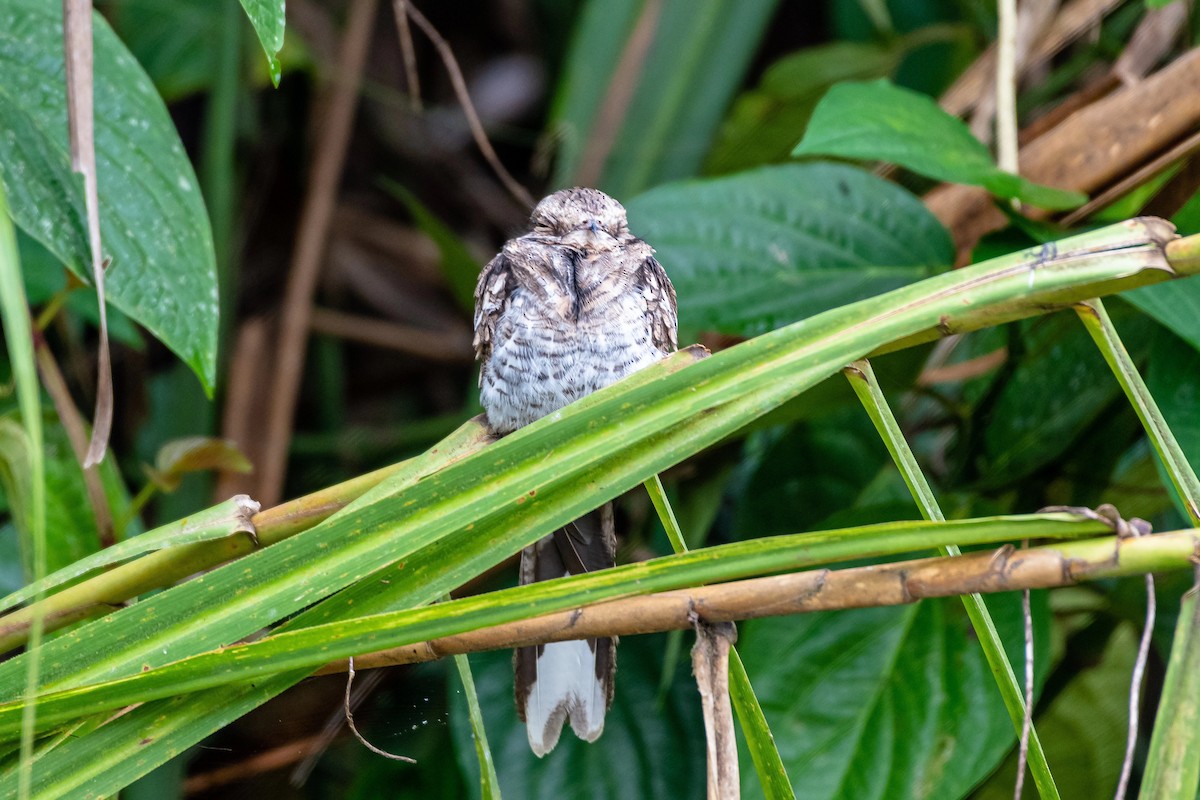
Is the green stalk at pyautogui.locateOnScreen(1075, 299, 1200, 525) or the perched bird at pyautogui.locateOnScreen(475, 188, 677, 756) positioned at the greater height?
the perched bird at pyautogui.locateOnScreen(475, 188, 677, 756)

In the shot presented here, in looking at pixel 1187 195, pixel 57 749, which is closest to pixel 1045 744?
pixel 1187 195

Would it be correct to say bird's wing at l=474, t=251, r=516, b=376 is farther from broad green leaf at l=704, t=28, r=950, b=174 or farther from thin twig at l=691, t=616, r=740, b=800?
thin twig at l=691, t=616, r=740, b=800

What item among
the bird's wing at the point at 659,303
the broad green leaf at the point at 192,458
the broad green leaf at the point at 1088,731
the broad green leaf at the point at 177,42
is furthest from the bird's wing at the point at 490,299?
the broad green leaf at the point at 177,42

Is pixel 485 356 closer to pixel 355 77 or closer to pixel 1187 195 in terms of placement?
pixel 1187 195

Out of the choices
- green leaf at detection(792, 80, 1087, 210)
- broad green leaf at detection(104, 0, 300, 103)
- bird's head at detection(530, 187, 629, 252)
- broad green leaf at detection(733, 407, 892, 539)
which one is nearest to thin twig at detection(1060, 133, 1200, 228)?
green leaf at detection(792, 80, 1087, 210)

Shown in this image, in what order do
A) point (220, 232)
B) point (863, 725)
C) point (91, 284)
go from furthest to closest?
1. point (220, 232)
2. point (863, 725)
3. point (91, 284)

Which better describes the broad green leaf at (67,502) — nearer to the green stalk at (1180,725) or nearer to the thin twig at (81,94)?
the thin twig at (81,94)
